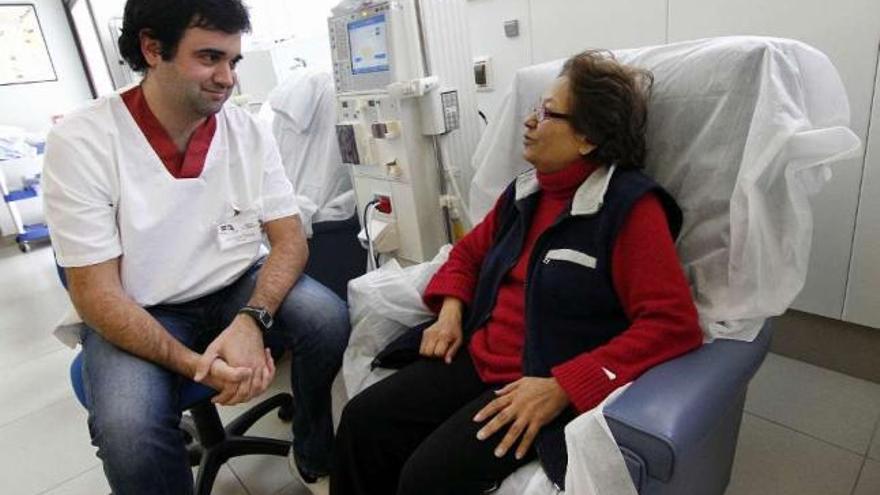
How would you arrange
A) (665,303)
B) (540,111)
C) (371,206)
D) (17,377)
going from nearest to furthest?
(665,303) → (540,111) → (371,206) → (17,377)

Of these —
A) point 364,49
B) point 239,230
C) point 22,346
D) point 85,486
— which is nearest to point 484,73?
point 364,49

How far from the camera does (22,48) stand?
477 cm

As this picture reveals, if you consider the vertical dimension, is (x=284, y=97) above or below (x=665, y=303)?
above

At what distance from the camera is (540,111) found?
3.54 feet

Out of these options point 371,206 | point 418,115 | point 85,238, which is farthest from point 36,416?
point 418,115

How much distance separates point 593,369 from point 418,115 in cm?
100

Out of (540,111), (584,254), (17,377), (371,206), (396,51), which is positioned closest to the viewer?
(584,254)

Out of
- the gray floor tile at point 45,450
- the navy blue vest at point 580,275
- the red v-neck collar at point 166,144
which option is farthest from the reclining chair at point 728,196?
the gray floor tile at point 45,450

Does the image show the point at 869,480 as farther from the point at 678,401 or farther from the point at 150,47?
the point at 150,47

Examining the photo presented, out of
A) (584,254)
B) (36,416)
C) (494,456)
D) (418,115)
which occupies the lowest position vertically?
(36,416)

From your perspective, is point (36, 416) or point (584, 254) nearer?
point (584, 254)

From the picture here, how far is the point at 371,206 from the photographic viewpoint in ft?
6.03

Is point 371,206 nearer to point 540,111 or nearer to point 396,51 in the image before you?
point 396,51

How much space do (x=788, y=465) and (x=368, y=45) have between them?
164cm
